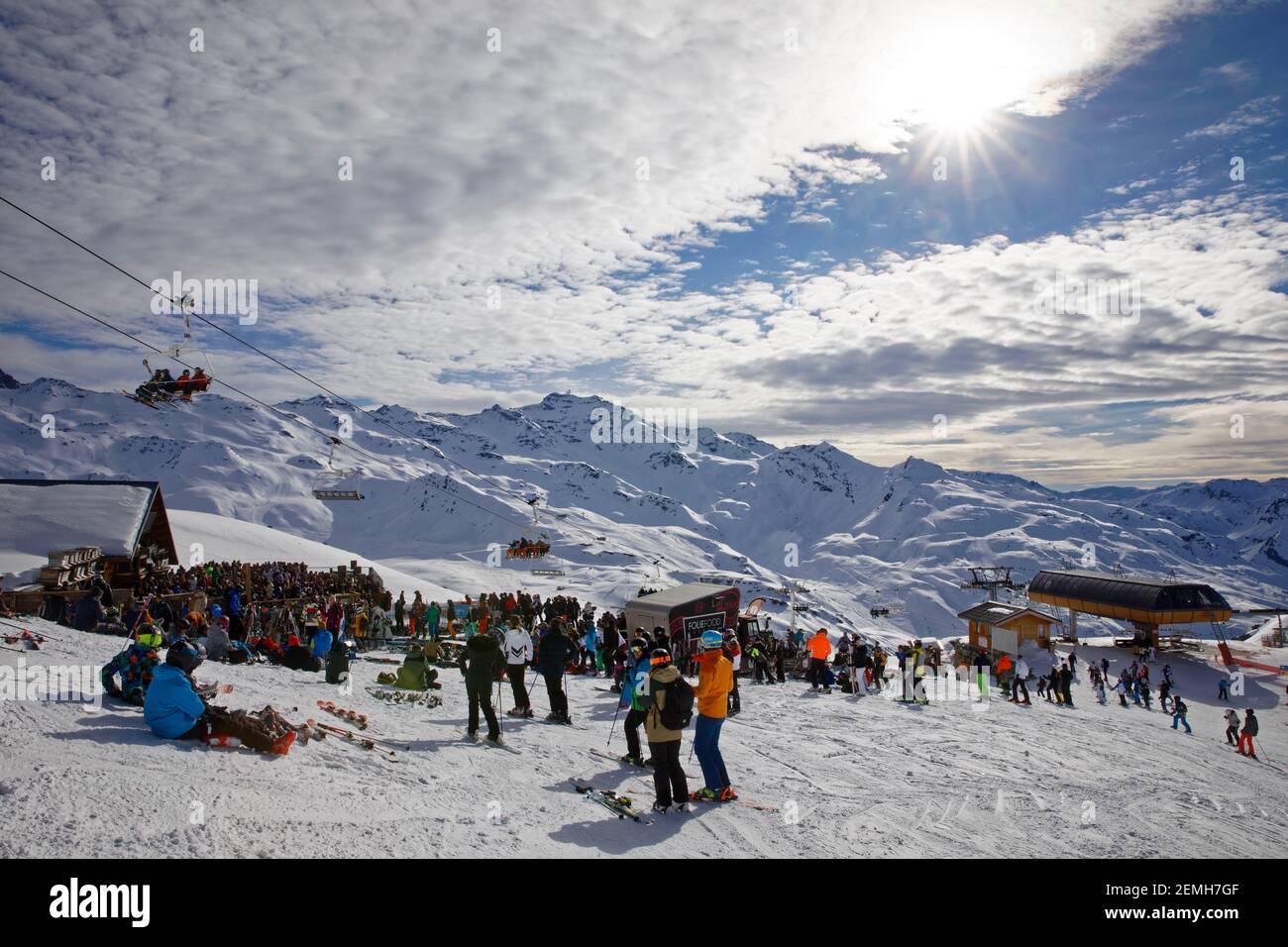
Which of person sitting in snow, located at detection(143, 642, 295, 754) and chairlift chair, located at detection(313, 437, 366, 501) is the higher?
→ chairlift chair, located at detection(313, 437, 366, 501)

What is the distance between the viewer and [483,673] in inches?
372

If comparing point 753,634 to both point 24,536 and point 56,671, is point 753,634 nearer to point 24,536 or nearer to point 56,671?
point 56,671

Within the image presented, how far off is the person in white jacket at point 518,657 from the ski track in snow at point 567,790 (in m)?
0.37

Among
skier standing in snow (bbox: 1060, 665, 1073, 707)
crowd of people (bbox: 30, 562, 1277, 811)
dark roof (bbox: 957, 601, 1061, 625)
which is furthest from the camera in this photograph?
dark roof (bbox: 957, 601, 1061, 625)

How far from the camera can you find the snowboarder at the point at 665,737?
7082mm

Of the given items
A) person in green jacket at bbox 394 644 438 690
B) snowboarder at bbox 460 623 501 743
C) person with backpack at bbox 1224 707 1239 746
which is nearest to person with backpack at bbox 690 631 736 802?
snowboarder at bbox 460 623 501 743

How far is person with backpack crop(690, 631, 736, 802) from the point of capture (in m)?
7.41

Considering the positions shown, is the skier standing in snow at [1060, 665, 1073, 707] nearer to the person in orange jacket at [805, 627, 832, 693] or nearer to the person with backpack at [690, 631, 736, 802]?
the person in orange jacket at [805, 627, 832, 693]

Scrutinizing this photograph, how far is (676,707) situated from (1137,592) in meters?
40.0

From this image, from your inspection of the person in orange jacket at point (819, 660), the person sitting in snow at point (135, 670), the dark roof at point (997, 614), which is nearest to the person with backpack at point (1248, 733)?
the person in orange jacket at point (819, 660)

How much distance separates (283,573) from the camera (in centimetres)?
2512

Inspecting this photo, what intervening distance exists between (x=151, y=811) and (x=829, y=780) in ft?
23.7
